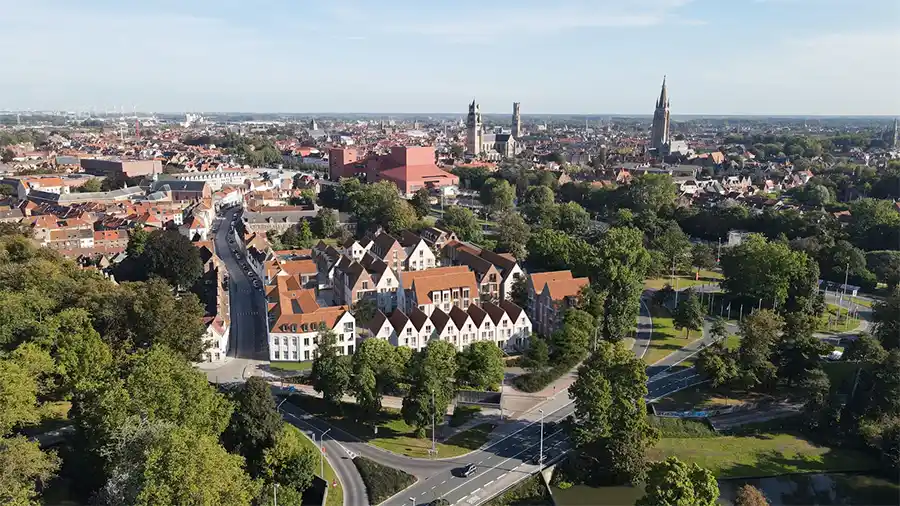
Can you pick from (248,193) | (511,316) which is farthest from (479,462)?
(248,193)

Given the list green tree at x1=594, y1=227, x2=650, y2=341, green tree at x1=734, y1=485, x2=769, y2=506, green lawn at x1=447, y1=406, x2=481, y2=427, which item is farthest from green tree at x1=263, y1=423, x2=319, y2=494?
green tree at x1=594, y1=227, x2=650, y2=341

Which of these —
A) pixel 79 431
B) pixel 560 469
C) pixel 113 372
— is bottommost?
pixel 560 469

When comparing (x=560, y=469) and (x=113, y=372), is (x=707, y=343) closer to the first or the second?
(x=560, y=469)

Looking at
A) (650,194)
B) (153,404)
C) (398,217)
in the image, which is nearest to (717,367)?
(153,404)

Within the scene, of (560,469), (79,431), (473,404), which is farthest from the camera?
(473,404)

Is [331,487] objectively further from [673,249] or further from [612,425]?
[673,249]

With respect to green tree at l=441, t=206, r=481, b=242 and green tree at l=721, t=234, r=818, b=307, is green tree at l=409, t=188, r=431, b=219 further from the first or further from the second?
green tree at l=721, t=234, r=818, b=307
